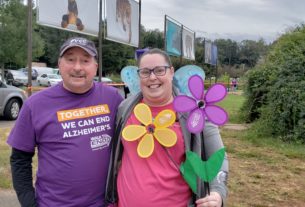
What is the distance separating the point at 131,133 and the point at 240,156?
560 cm

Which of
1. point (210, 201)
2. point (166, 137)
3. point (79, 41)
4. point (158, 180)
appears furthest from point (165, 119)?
point (79, 41)

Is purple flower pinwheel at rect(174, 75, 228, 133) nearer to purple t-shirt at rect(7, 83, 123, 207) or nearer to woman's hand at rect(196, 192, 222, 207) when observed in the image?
woman's hand at rect(196, 192, 222, 207)

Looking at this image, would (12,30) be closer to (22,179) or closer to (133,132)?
(22,179)

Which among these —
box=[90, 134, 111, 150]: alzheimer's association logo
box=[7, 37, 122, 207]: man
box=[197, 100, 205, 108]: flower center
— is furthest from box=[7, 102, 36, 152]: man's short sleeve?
box=[197, 100, 205, 108]: flower center

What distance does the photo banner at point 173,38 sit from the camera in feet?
51.7

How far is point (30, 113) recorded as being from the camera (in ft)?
6.97

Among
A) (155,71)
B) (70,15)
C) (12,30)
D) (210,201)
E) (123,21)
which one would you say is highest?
(12,30)

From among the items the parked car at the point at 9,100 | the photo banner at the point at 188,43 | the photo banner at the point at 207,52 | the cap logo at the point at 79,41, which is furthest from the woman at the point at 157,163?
the photo banner at the point at 207,52

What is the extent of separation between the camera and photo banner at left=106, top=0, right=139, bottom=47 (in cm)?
1023

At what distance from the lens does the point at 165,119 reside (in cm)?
206

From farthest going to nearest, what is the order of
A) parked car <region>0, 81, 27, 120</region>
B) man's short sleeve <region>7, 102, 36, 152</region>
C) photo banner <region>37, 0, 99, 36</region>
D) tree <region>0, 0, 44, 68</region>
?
tree <region>0, 0, 44, 68</region>
parked car <region>0, 81, 27, 120</region>
photo banner <region>37, 0, 99, 36</region>
man's short sleeve <region>7, 102, 36, 152</region>

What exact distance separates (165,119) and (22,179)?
0.83 m

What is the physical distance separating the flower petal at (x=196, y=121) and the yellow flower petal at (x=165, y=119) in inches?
4.9

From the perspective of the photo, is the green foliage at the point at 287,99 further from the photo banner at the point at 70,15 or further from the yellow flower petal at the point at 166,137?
the yellow flower petal at the point at 166,137
